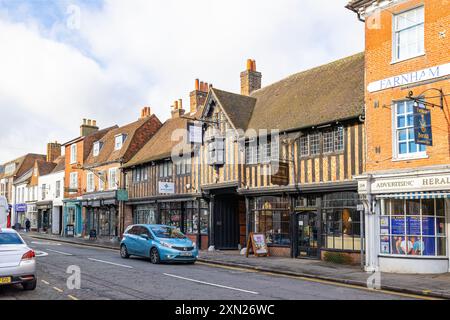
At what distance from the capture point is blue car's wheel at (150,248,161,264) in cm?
1947

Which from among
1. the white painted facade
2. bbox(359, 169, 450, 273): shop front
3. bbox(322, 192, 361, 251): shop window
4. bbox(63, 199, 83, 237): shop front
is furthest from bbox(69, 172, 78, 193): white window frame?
bbox(359, 169, 450, 273): shop front

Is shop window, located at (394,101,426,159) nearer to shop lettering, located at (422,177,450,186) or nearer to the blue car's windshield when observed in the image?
shop lettering, located at (422,177,450,186)

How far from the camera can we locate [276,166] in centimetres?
2150

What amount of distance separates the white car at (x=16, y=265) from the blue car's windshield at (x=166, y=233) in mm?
8557

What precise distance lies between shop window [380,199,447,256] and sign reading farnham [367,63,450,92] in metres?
3.91

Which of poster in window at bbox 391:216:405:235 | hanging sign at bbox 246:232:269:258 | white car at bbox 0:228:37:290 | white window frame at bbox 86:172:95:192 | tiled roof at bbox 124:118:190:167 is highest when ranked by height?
tiled roof at bbox 124:118:190:167

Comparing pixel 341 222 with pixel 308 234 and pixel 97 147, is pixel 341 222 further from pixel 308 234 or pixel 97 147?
pixel 97 147

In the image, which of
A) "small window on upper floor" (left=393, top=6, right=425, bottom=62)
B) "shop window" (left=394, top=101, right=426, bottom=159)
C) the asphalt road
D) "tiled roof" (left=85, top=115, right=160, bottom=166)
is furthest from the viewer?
"tiled roof" (left=85, top=115, right=160, bottom=166)

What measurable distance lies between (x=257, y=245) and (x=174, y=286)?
30.6 feet

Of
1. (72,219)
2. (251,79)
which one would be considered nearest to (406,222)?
(251,79)

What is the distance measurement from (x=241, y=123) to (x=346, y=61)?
19.1 ft

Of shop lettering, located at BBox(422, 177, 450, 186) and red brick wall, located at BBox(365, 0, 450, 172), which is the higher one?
red brick wall, located at BBox(365, 0, 450, 172)

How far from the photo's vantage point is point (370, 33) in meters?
17.8
